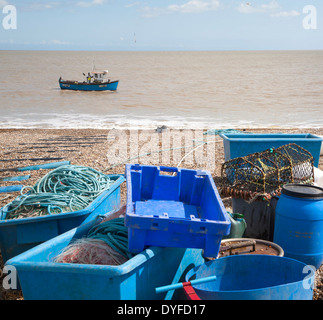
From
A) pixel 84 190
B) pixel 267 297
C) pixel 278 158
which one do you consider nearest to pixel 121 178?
pixel 84 190

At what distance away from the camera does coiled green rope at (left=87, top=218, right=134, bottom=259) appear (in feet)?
10.2

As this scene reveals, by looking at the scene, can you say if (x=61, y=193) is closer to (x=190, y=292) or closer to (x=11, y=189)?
(x=190, y=292)

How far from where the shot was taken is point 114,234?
3.32m

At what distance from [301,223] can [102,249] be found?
1.74 m

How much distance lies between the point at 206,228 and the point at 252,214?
5.22 ft

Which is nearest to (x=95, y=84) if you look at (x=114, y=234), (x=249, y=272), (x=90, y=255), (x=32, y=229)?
(x=32, y=229)

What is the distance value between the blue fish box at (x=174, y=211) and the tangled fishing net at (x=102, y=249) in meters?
0.16

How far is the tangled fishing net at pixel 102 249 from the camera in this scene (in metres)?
2.95

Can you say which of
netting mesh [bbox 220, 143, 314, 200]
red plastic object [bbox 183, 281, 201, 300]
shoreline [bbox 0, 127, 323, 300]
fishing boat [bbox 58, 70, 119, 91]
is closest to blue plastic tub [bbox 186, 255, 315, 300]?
red plastic object [bbox 183, 281, 201, 300]

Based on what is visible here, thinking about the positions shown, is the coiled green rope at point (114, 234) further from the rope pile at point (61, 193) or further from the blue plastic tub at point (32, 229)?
the rope pile at point (61, 193)

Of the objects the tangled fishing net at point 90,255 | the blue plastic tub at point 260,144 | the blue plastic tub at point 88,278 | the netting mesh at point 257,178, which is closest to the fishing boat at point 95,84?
the blue plastic tub at point 260,144

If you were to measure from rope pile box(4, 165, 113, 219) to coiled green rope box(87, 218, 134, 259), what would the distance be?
0.65m
